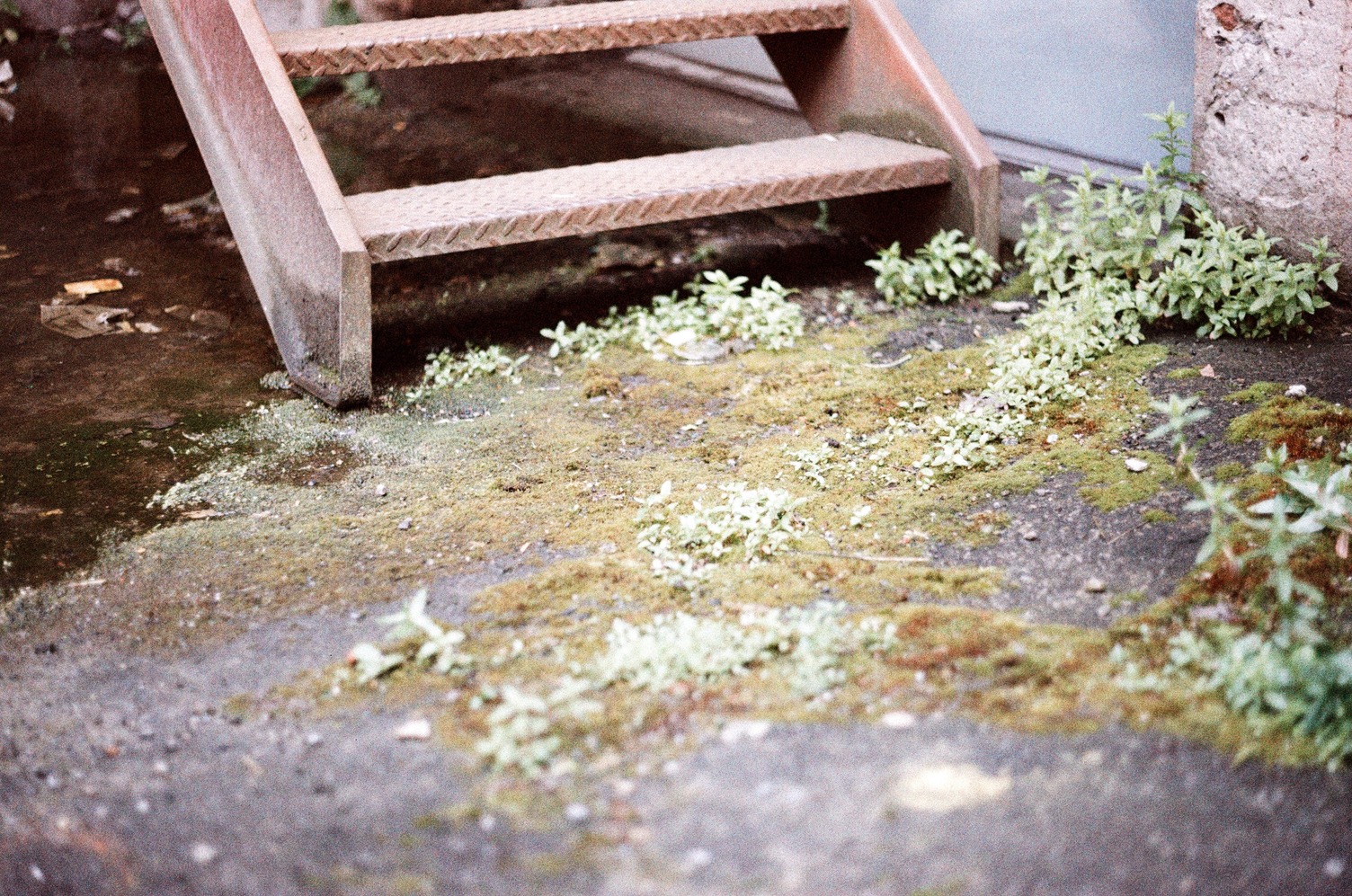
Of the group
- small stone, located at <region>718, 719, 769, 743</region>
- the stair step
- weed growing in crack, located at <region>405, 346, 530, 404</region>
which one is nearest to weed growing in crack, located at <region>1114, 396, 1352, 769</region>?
small stone, located at <region>718, 719, 769, 743</region>

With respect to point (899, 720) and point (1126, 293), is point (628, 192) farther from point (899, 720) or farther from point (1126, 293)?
point (899, 720)

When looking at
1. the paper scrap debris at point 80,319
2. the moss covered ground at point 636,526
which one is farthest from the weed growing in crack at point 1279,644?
the paper scrap debris at point 80,319

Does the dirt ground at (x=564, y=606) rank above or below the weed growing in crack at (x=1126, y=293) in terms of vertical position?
below

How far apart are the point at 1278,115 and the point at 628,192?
179cm

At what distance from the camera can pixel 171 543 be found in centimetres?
263

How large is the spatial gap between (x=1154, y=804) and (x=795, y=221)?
3269mm

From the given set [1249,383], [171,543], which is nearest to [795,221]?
[1249,383]

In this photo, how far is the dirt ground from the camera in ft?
5.41

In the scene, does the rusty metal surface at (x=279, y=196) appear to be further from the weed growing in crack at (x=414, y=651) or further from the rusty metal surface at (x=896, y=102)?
the rusty metal surface at (x=896, y=102)

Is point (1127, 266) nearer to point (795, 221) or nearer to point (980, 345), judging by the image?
point (980, 345)

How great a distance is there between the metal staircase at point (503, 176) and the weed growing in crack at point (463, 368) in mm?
238

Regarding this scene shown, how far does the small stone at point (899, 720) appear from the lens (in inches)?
72.8

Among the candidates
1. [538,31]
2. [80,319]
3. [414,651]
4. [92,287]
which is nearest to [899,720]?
[414,651]

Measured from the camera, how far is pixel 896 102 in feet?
13.1
